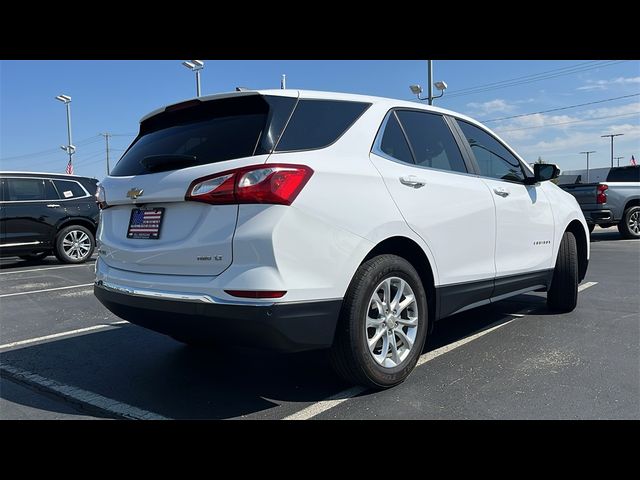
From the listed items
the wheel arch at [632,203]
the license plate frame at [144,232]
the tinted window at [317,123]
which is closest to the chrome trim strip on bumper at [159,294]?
the license plate frame at [144,232]

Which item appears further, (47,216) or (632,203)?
(632,203)

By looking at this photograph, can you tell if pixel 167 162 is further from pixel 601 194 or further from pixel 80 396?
pixel 601 194

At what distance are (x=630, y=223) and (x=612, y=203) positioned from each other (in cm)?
98

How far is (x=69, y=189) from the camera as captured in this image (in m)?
10.3

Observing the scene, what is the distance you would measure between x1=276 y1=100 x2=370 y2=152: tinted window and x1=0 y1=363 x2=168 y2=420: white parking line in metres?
1.70

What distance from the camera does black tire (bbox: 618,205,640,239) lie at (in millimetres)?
13000

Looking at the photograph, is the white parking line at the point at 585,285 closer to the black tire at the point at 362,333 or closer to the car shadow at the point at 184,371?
the car shadow at the point at 184,371

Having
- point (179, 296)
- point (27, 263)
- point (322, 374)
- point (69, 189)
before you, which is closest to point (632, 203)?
point (322, 374)

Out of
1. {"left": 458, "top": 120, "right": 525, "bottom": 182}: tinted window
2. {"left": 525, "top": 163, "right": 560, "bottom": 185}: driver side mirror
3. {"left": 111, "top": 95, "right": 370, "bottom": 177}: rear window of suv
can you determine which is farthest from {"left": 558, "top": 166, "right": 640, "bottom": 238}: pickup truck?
{"left": 111, "top": 95, "right": 370, "bottom": 177}: rear window of suv

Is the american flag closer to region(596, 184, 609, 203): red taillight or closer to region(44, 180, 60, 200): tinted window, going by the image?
region(44, 180, 60, 200): tinted window

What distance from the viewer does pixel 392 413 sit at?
2.80m

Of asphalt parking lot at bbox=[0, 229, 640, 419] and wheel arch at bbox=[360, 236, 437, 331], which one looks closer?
asphalt parking lot at bbox=[0, 229, 640, 419]
